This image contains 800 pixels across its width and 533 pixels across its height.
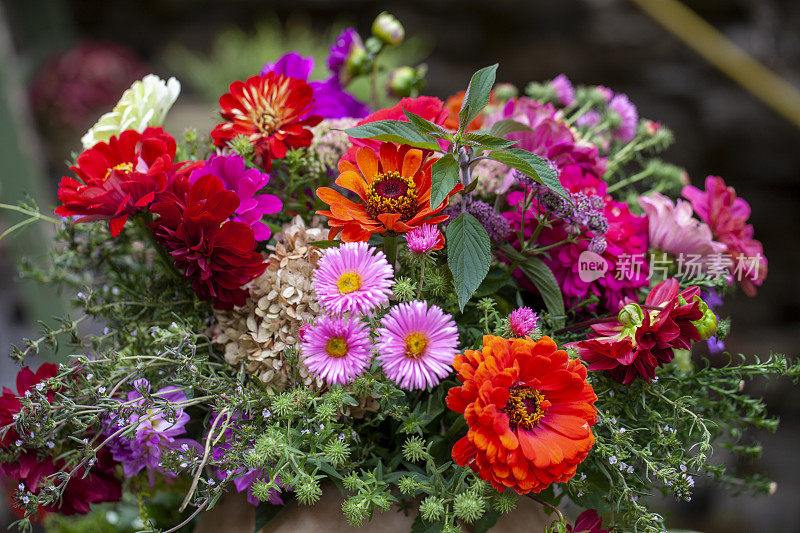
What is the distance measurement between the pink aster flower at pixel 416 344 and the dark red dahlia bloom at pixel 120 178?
0.68ft

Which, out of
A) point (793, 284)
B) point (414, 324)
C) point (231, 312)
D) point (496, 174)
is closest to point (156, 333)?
point (231, 312)

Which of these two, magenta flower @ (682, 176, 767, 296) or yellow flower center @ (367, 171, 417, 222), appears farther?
magenta flower @ (682, 176, 767, 296)

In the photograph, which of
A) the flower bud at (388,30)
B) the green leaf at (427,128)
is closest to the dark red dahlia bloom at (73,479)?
the green leaf at (427,128)

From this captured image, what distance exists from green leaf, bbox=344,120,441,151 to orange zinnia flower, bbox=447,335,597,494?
0.49ft

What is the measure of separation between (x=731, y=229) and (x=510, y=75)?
6.67 ft

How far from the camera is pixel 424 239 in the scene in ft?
1.41

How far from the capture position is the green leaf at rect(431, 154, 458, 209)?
1.40 ft

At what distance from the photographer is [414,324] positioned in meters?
0.41

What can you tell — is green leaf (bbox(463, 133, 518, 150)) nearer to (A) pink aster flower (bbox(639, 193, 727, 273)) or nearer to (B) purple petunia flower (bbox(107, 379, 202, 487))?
(A) pink aster flower (bbox(639, 193, 727, 273))

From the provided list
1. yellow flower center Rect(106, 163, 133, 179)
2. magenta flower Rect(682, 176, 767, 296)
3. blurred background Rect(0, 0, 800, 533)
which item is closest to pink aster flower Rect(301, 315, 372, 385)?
yellow flower center Rect(106, 163, 133, 179)

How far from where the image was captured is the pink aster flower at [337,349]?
0.41 metres

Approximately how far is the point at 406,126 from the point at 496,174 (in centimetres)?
14

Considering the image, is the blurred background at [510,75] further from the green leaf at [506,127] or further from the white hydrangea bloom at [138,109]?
the green leaf at [506,127]

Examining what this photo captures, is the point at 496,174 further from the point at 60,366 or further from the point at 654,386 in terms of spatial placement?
the point at 60,366
